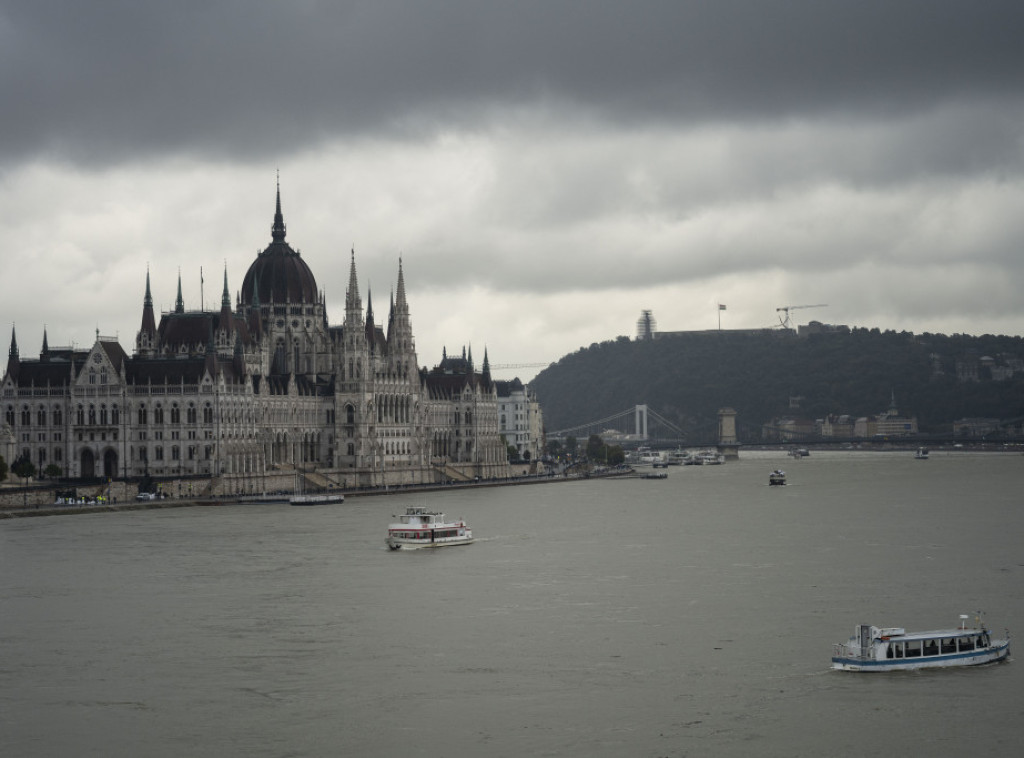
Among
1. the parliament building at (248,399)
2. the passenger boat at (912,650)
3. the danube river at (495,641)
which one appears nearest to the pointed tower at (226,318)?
the parliament building at (248,399)

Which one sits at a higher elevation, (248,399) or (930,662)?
(248,399)

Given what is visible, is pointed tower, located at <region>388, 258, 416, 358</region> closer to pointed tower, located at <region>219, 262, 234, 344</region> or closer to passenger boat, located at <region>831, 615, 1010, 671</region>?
pointed tower, located at <region>219, 262, 234, 344</region>

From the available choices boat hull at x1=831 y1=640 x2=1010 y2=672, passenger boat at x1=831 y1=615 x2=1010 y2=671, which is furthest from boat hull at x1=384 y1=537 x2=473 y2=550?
boat hull at x1=831 y1=640 x2=1010 y2=672

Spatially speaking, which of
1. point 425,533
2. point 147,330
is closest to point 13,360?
point 147,330

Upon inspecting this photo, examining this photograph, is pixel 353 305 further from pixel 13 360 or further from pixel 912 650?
pixel 912 650

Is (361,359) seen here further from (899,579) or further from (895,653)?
(895,653)

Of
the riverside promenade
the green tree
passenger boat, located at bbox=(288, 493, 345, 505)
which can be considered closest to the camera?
the riverside promenade
